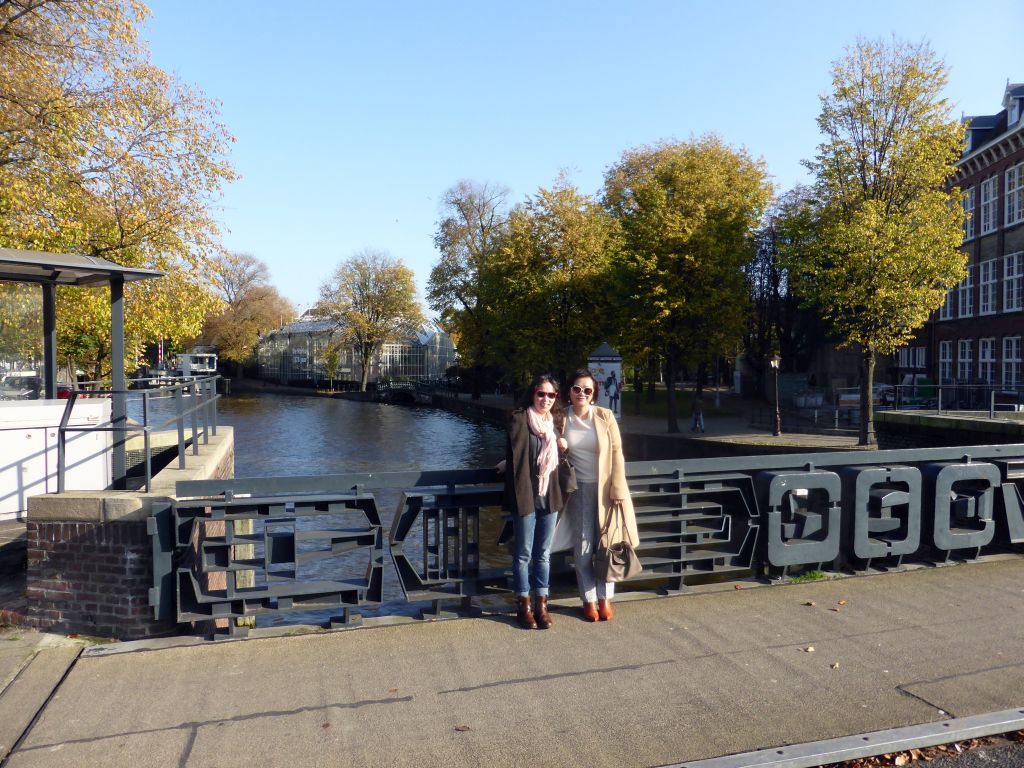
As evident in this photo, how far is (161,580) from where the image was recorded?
546cm

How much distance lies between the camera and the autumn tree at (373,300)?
230ft

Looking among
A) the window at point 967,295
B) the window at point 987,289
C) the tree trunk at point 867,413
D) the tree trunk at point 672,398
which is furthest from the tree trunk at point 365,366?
the tree trunk at point 867,413

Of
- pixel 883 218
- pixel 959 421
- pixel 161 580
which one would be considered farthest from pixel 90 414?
pixel 883 218

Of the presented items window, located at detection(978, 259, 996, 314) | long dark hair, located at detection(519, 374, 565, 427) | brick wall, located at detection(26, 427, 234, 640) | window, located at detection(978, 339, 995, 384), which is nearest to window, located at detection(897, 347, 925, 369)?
window, located at detection(978, 339, 995, 384)

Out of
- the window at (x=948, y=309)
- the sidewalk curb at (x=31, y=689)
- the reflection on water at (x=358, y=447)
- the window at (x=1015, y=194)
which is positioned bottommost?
the reflection on water at (x=358, y=447)

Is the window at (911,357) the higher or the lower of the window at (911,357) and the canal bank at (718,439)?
the higher

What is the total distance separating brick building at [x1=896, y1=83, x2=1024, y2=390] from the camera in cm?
3206

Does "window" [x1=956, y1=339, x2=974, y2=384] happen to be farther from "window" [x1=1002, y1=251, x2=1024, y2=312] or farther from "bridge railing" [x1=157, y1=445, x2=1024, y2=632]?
"bridge railing" [x1=157, y1=445, x2=1024, y2=632]

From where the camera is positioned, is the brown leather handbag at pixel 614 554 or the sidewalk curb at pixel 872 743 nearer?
the sidewalk curb at pixel 872 743

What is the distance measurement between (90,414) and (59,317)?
822cm

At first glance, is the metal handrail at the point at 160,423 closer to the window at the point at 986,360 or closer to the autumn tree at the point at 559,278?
the autumn tree at the point at 559,278

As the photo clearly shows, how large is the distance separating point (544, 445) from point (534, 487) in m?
0.29

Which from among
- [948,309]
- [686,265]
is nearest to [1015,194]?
[948,309]

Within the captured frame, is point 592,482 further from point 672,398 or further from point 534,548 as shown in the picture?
point 672,398
